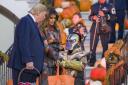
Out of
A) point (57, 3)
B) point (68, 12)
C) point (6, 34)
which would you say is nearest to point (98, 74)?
point (68, 12)

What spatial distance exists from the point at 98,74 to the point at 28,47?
3.38 metres

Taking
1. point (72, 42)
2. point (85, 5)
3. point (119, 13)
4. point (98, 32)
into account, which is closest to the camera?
point (72, 42)

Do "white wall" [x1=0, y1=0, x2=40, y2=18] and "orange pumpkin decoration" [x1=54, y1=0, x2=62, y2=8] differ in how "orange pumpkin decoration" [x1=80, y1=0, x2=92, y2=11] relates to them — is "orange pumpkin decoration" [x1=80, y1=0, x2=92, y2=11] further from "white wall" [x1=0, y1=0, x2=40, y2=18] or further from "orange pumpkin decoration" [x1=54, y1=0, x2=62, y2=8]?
"white wall" [x1=0, y1=0, x2=40, y2=18]

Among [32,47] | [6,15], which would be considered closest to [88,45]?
[6,15]

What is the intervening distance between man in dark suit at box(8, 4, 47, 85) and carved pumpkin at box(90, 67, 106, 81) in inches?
123

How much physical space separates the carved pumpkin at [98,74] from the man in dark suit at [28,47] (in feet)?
10.2

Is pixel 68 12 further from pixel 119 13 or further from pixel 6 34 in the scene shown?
pixel 6 34

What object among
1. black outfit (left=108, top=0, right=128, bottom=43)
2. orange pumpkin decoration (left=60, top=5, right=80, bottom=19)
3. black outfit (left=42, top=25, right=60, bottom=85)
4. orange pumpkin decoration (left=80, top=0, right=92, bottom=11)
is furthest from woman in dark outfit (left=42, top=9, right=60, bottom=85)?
black outfit (left=108, top=0, right=128, bottom=43)

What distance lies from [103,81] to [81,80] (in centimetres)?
71

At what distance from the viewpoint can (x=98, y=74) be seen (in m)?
9.84

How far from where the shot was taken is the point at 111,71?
30.9 feet

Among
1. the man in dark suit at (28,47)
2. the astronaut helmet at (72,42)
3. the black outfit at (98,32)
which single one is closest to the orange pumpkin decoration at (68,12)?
the black outfit at (98,32)

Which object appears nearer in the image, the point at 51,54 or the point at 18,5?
the point at 51,54

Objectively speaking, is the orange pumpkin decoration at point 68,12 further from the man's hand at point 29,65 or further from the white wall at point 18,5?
the man's hand at point 29,65
